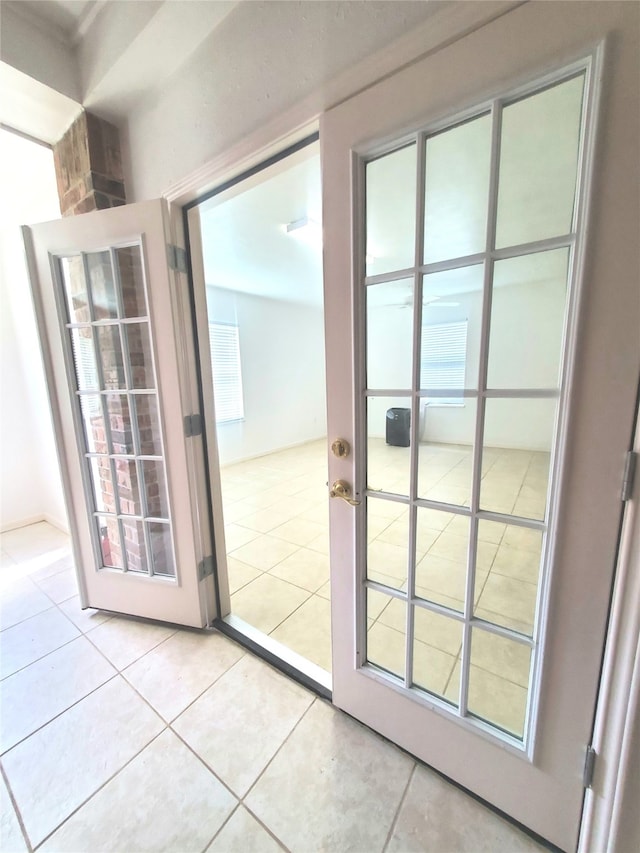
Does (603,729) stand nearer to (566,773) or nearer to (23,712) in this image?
(566,773)

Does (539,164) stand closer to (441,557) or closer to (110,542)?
(441,557)

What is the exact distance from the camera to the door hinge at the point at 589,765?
85 centimetres

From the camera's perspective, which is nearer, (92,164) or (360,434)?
(360,434)

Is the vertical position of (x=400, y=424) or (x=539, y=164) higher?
(x=539, y=164)

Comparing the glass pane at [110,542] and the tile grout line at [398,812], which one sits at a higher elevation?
the glass pane at [110,542]

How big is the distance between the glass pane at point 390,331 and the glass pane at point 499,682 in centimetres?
88

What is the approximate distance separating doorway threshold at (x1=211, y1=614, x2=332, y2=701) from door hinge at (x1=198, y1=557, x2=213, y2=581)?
30cm

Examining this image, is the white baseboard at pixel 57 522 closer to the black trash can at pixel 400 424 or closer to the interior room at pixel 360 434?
the interior room at pixel 360 434

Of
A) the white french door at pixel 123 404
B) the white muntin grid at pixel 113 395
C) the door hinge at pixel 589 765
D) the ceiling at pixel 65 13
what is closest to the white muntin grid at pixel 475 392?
the door hinge at pixel 589 765

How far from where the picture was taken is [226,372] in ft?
16.6

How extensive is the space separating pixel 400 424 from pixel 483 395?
396mm

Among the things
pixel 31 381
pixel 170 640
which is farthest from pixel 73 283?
pixel 170 640

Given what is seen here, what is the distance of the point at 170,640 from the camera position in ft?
5.75

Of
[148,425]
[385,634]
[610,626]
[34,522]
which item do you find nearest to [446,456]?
[610,626]
